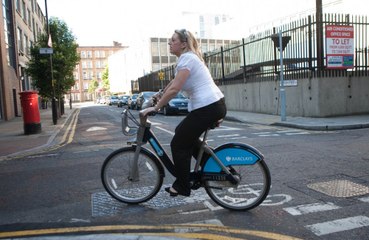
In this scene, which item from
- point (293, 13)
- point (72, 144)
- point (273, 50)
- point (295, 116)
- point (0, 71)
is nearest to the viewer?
point (72, 144)

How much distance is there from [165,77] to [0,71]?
1940 centimetres

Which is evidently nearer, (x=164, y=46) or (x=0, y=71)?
(x=0, y=71)

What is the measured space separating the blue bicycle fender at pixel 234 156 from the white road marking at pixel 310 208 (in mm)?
664

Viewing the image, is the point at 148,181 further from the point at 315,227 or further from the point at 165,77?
the point at 165,77

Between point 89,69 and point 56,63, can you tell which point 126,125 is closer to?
point 56,63

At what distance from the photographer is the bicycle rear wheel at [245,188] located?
167 inches

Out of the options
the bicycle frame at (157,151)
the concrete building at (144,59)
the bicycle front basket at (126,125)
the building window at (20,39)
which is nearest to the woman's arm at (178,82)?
the bicycle frame at (157,151)

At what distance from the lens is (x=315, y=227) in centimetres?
368

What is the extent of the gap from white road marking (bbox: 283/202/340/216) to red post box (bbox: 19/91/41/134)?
11.5 metres

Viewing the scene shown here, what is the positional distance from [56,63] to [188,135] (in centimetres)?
2091

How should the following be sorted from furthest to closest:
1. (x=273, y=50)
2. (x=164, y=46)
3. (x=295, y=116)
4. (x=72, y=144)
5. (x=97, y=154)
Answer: (x=164, y=46) < (x=273, y=50) < (x=295, y=116) < (x=72, y=144) < (x=97, y=154)

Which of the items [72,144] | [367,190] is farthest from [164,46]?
[367,190]

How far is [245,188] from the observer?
439cm

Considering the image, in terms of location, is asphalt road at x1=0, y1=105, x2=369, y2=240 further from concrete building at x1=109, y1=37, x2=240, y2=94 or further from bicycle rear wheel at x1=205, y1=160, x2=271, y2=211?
concrete building at x1=109, y1=37, x2=240, y2=94
